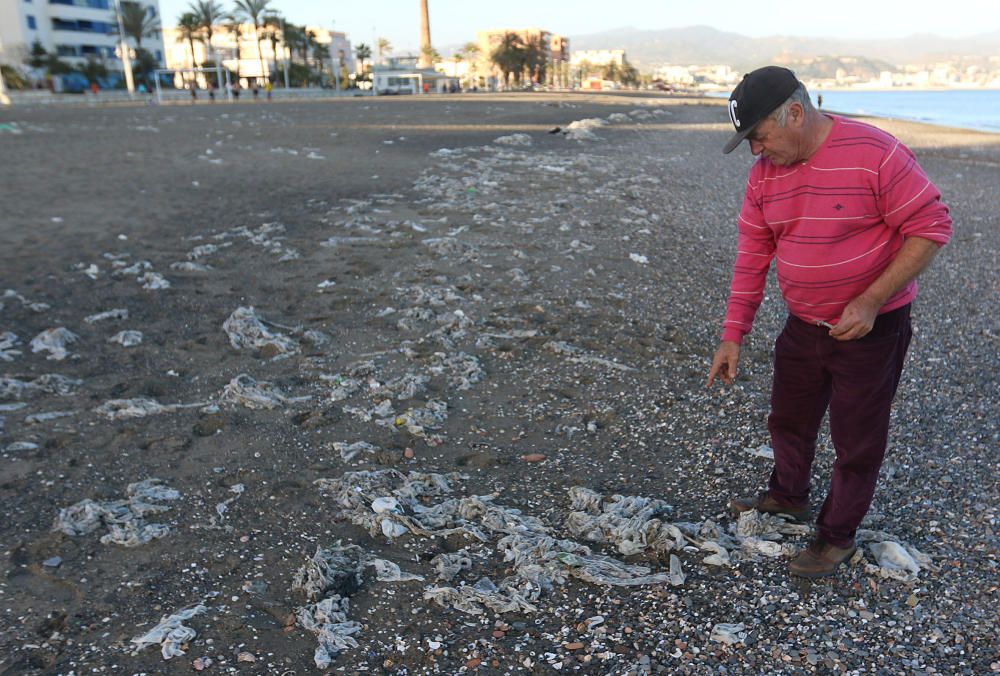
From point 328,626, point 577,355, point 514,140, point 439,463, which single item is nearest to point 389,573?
point 328,626

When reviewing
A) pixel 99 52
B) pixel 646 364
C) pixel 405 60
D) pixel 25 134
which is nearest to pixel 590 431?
pixel 646 364

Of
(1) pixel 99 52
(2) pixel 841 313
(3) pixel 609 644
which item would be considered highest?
(1) pixel 99 52

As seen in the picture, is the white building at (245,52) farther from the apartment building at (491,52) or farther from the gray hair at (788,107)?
the gray hair at (788,107)

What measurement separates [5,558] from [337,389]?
2.24m

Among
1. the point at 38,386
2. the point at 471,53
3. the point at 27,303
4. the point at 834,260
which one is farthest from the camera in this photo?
the point at 471,53

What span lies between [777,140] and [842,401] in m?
1.03

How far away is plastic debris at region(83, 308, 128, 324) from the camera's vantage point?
6.25m

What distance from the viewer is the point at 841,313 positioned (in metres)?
2.65

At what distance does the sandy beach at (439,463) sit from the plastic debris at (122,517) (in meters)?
0.01

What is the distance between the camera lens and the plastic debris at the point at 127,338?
5.80 m

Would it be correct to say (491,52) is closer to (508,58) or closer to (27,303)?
(508,58)

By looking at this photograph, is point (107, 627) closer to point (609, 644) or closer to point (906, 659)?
point (609, 644)

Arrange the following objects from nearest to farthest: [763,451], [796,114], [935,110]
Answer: [796,114] → [763,451] → [935,110]

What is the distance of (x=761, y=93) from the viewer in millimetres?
2453
